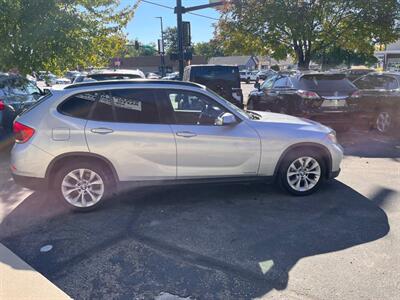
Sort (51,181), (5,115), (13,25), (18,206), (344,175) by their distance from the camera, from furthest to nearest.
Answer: (13,25) < (5,115) < (344,175) < (18,206) < (51,181)

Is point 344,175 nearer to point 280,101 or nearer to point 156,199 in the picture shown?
point 156,199

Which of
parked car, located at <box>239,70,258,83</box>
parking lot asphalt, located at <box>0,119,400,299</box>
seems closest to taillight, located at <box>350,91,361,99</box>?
parking lot asphalt, located at <box>0,119,400,299</box>

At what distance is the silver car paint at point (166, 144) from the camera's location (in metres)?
4.33

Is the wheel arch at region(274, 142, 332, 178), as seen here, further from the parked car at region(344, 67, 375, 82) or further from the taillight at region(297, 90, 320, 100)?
the parked car at region(344, 67, 375, 82)

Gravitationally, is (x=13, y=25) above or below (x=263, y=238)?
above

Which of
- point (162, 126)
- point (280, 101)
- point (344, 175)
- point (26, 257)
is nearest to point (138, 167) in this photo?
point (162, 126)

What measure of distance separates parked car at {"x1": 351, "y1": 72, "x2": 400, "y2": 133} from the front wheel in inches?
265

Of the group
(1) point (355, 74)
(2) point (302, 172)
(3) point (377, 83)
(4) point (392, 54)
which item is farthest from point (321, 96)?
(4) point (392, 54)

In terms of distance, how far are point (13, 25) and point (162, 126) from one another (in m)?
5.96

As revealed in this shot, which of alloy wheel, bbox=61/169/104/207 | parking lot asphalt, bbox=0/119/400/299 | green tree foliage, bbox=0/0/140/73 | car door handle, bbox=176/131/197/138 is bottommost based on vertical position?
parking lot asphalt, bbox=0/119/400/299

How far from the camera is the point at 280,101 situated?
365 inches

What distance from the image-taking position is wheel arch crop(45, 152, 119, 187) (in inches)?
172

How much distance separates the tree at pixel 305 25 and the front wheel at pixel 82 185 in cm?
1018

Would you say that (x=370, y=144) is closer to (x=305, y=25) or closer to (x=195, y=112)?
(x=195, y=112)
